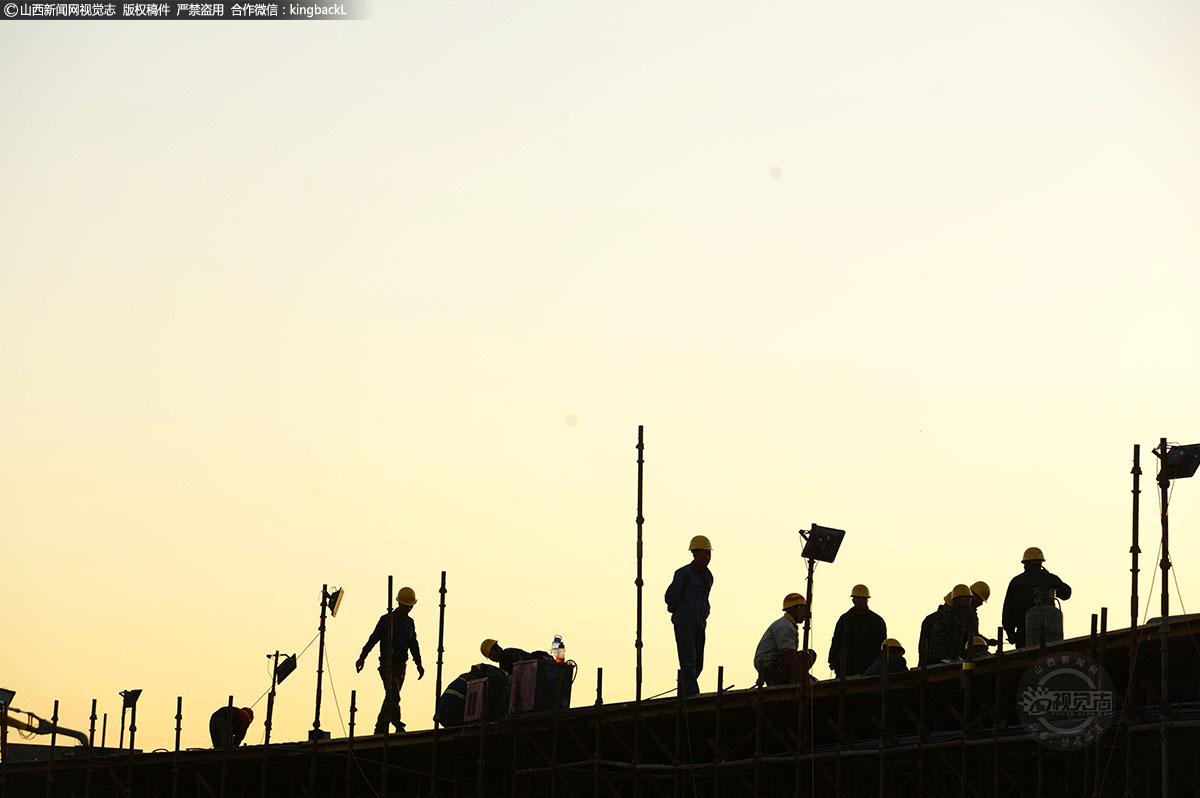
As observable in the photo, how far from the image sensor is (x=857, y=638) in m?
26.3

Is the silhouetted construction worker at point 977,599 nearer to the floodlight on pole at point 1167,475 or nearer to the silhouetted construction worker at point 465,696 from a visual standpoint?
the floodlight on pole at point 1167,475

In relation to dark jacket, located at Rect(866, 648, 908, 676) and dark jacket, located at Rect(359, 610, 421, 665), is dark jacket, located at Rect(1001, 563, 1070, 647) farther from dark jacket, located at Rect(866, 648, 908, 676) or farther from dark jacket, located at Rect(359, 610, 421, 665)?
dark jacket, located at Rect(359, 610, 421, 665)

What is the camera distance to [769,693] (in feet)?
81.7

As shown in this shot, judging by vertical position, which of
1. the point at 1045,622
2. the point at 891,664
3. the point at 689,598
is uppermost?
the point at 689,598

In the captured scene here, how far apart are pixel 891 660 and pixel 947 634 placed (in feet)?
3.65

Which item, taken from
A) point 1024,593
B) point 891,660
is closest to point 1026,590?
point 1024,593

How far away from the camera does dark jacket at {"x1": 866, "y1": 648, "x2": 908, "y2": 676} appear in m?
24.8

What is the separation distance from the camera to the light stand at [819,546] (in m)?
24.8

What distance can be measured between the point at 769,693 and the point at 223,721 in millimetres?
12561

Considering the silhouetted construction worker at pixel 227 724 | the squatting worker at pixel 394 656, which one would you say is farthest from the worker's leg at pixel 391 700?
the silhouetted construction worker at pixel 227 724

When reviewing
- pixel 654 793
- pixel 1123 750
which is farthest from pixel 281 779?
pixel 1123 750

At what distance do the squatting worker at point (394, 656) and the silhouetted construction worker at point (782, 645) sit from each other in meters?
6.41

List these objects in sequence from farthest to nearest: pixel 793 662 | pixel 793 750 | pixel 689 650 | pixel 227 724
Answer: pixel 227 724
pixel 689 650
pixel 793 662
pixel 793 750

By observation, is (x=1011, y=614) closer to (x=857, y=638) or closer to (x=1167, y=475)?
(x=857, y=638)
